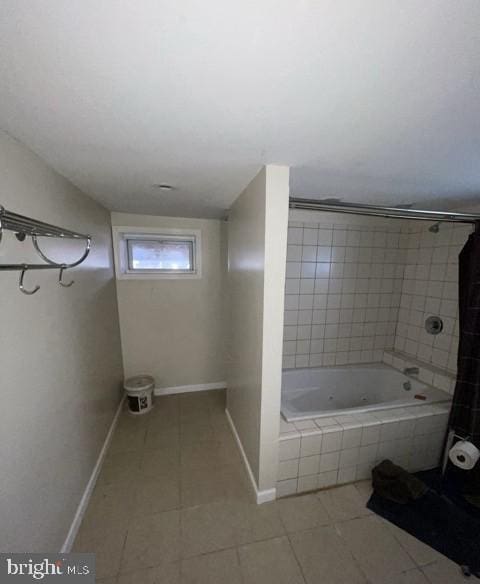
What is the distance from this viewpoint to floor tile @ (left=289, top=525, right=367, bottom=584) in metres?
1.11

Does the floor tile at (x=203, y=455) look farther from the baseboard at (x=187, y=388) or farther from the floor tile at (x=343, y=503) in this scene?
the baseboard at (x=187, y=388)

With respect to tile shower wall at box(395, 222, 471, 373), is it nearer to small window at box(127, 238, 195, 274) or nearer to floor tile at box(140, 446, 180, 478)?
small window at box(127, 238, 195, 274)

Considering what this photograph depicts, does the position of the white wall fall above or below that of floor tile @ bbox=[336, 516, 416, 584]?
above

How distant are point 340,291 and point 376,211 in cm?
106

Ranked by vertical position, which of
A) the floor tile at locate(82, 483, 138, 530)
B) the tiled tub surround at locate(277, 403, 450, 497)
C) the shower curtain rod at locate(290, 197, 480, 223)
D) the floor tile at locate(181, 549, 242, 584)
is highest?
the shower curtain rod at locate(290, 197, 480, 223)

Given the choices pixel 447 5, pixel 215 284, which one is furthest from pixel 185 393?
pixel 447 5

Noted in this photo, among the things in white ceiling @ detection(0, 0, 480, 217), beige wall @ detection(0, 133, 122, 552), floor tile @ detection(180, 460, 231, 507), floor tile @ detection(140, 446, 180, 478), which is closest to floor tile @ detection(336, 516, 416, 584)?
floor tile @ detection(180, 460, 231, 507)

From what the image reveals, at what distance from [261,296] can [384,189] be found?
1222 mm

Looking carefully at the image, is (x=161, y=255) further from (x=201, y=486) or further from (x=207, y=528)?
(x=207, y=528)

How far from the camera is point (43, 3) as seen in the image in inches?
16.5

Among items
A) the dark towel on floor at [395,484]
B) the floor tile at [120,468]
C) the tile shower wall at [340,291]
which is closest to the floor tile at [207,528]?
the floor tile at [120,468]

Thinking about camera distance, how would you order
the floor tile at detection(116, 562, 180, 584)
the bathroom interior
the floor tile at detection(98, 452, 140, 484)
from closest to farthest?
the bathroom interior < the floor tile at detection(116, 562, 180, 584) < the floor tile at detection(98, 452, 140, 484)

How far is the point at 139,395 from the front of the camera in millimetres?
2238

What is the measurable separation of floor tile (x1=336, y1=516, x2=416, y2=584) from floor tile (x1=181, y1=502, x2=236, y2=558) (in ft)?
2.10
